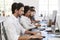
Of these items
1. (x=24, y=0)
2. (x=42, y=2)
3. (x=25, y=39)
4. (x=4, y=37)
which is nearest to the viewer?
(x=4, y=37)

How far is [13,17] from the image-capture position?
2355 mm

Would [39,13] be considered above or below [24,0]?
below

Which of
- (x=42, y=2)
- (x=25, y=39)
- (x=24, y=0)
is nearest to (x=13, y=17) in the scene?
(x=25, y=39)

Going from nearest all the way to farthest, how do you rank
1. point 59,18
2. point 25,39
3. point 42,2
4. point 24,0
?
point 25,39 → point 59,18 → point 24,0 → point 42,2

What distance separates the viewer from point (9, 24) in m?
2.12

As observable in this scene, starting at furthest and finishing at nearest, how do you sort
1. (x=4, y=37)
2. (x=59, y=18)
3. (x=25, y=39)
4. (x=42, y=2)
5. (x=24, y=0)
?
1. (x=42, y=2)
2. (x=24, y=0)
3. (x=59, y=18)
4. (x=25, y=39)
5. (x=4, y=37)

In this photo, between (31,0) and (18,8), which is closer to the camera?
(18,8)

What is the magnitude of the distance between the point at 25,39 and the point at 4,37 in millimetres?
354

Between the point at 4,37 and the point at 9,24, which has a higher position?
the point at 9,24

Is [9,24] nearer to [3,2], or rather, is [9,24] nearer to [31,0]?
[31,0]

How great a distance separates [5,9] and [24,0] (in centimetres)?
139

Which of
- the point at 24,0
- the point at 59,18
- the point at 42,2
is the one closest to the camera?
the point at 59,18

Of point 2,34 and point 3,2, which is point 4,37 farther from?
point 3,2

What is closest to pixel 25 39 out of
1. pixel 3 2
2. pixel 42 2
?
pixel 42 2
